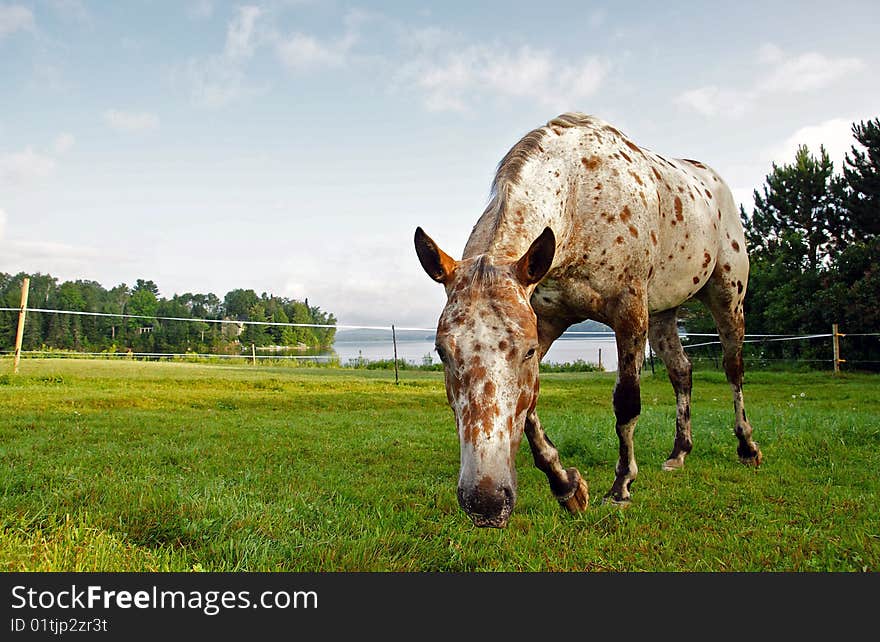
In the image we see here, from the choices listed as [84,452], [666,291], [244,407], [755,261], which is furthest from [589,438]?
[755,261]

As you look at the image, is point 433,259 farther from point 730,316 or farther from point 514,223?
point 730,316

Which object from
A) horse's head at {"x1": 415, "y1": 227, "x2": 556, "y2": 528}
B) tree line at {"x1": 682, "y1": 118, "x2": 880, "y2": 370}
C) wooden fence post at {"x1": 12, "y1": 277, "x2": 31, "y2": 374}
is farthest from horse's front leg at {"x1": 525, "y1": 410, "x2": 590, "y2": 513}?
tree line at {"x1": 682, "y1": 118, "x2": 880, "y2": 370}

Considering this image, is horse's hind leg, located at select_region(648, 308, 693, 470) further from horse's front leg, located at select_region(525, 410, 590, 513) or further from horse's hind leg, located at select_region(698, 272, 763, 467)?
horse's front leg, located at select_region(525, 410, 590, 513)

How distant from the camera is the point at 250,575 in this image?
7.34 feet

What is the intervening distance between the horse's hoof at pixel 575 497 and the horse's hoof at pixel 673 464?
185 cm

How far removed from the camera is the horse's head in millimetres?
2332

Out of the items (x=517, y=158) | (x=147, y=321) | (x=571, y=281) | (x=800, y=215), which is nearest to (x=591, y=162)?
(x=517, y=158)

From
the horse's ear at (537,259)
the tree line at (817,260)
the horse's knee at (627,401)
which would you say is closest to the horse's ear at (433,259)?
the horse's ear at (537,259)

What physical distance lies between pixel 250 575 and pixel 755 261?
3665 cm

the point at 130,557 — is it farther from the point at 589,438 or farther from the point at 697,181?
the point at 697,181

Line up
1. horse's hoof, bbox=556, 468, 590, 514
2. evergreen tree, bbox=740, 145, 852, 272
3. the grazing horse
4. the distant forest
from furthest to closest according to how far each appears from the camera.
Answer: the distant forest, evergreen tree, bbox=740, 145, 852, 272, horse's hoof, bbox=556, 468, 590, 514, the grazing horse

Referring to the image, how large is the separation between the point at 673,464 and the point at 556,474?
7.16 feet

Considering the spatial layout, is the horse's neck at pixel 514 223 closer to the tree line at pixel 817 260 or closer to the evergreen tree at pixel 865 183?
the tree line at pixel 817 260

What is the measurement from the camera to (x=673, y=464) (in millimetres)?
5188
